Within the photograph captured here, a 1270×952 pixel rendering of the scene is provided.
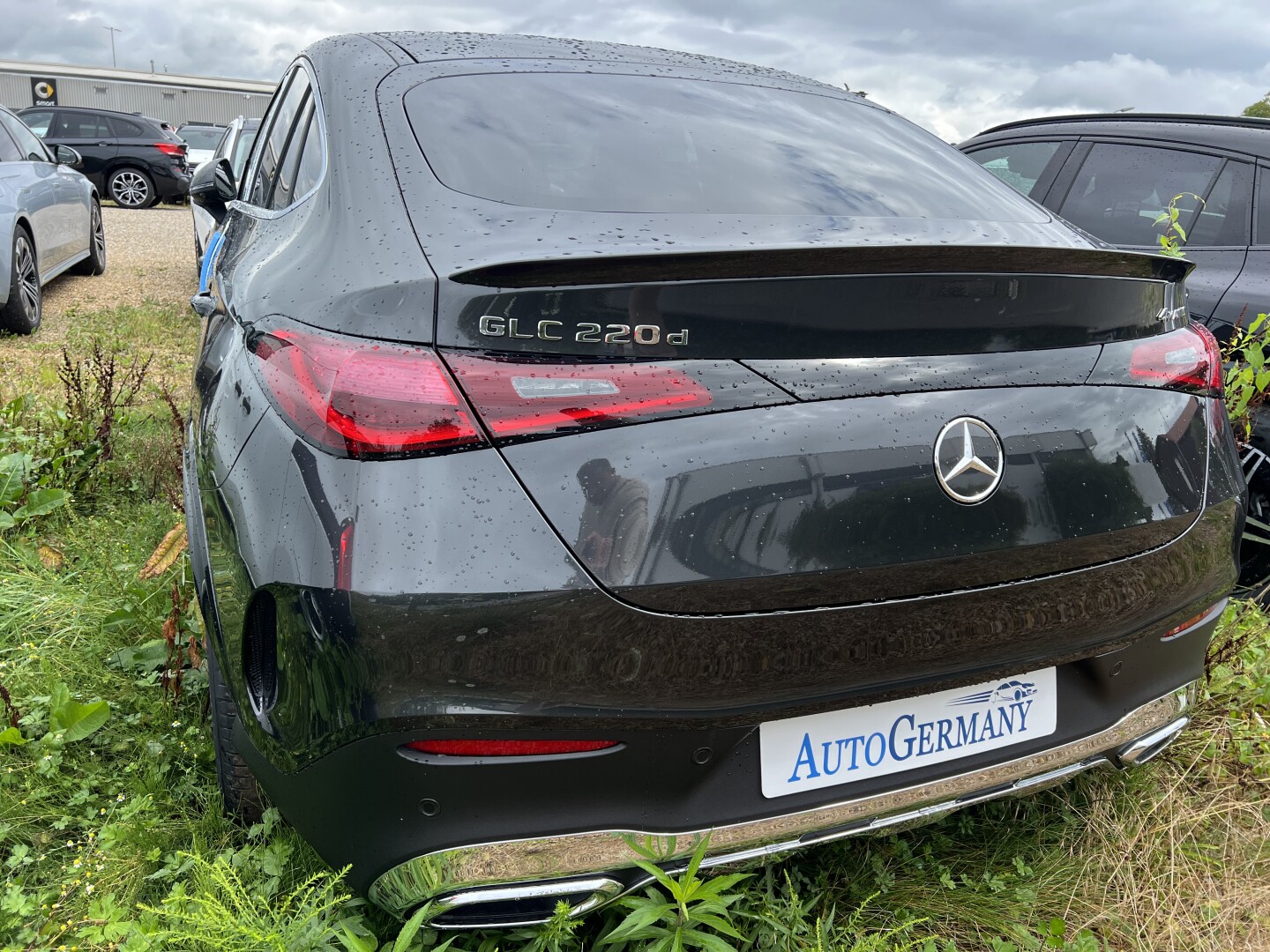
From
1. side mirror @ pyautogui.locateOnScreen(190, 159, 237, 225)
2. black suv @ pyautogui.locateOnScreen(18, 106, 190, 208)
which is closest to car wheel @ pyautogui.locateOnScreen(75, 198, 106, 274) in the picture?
side mirror @ pyautogui.locateOnScreen(190, 159, 237, 225)

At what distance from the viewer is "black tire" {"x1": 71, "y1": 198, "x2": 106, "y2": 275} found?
26.4ft

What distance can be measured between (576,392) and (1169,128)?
3.31 metres

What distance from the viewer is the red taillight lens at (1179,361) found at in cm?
168

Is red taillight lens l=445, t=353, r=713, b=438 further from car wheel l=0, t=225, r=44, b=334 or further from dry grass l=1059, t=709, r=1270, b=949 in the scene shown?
car wheel l=0, t=225, r=44, b=334

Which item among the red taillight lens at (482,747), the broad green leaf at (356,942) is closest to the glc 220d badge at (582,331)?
the red taillight lens at (482,747)

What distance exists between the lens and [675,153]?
1.86 metres

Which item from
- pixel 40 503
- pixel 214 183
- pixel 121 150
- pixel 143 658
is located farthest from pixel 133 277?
pixel 121 150

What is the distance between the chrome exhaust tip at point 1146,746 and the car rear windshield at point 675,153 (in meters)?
1.00

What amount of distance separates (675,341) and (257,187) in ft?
6.25

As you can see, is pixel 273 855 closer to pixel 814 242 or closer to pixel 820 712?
pixel 820 712

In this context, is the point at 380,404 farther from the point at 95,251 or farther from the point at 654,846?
the point at 95,251

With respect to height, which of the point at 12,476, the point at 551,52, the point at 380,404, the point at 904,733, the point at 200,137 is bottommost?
the point at 200,137

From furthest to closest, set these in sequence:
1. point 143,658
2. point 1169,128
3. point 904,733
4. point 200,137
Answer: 1. point 200,137
2. point 1169,128
3. point 143,658
4. point 904,733

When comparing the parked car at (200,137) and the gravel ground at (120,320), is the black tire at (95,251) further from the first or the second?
the parked car at (200,137)
